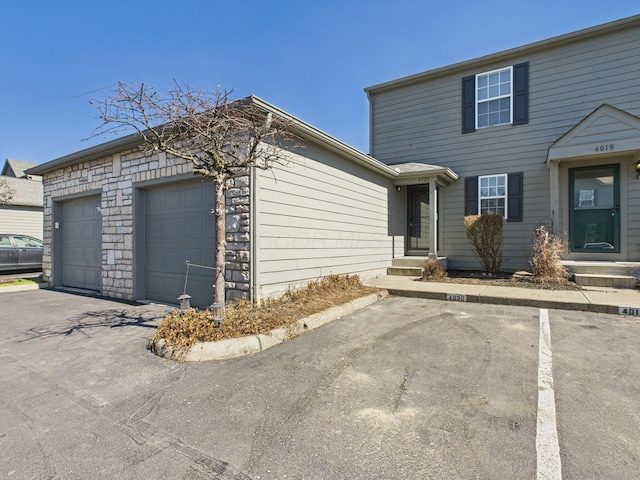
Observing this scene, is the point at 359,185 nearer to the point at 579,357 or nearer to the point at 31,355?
the point at 579,357

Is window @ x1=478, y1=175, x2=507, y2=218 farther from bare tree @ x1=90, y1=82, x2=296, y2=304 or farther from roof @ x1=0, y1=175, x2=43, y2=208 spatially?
roof @ x1=0, y1=175, x2=43, y2=208

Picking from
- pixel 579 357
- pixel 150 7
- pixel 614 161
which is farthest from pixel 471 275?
pixel 150 7

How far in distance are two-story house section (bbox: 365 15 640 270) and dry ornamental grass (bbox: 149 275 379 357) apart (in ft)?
14.6

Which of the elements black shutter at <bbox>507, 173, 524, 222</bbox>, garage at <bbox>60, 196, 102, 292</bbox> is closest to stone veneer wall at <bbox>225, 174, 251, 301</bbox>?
garage at <bbox>60, 196, 102, 292</bbox>

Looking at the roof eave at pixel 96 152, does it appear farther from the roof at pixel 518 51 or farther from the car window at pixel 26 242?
the roof at pixel 518 51

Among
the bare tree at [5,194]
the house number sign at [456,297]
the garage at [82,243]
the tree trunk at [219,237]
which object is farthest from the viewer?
the bare tree at [5,194]

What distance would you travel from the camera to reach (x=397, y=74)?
37.1 ft

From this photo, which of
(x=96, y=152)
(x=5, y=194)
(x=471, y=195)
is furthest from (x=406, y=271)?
(x=5, y=194)

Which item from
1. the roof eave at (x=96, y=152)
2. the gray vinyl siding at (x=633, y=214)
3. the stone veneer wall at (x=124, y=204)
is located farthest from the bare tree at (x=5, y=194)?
the gray vinyl siding at (x=633, y=214)

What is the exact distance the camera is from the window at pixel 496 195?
370 inches

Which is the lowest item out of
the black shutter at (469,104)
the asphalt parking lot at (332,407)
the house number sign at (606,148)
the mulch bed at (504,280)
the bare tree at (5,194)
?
the asphalt parking lot at (332,407)

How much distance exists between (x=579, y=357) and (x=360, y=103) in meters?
11.0

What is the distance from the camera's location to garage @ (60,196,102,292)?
329 inches

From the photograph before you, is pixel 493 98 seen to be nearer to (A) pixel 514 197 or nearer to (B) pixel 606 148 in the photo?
(A) pixel 514 197
